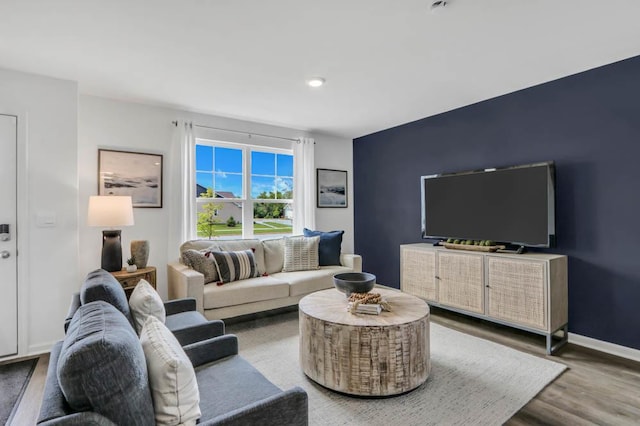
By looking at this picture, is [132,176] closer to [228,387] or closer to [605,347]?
[228,387]

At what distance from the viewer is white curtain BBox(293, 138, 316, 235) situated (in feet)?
16.1

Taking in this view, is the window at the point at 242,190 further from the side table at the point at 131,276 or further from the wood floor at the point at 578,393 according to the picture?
the wood floor at the point at 578,393

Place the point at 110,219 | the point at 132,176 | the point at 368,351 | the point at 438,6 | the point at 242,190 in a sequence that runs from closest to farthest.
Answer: the point at 438,6 < the point at 368,351 < the point at 110,219 < the point at 132,176 < the point at 242,190

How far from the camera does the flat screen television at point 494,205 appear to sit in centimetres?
309

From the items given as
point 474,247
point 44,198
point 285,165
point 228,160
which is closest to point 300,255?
point 285,165

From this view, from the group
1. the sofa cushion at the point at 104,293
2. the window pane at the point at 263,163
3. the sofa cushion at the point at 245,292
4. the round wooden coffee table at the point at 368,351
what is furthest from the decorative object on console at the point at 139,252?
the round wooden coffee table at the point at 368,351

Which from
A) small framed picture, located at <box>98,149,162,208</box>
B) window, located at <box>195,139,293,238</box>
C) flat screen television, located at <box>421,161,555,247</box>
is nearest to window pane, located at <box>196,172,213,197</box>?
window, located at <box>195,139,293,238</box>

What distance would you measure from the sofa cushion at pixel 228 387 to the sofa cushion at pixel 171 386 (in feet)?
0.64

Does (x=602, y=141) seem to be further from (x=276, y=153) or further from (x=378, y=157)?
(x=276, y=153)

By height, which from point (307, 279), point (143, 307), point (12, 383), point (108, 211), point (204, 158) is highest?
point (204, 158)

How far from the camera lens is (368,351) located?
2.11m

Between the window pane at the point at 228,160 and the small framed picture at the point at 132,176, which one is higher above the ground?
the window pane at the point at 228,160

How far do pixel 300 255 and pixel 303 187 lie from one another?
1167 millimetres

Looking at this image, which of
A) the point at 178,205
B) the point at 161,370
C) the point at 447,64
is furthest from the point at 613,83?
the point at 178,205
